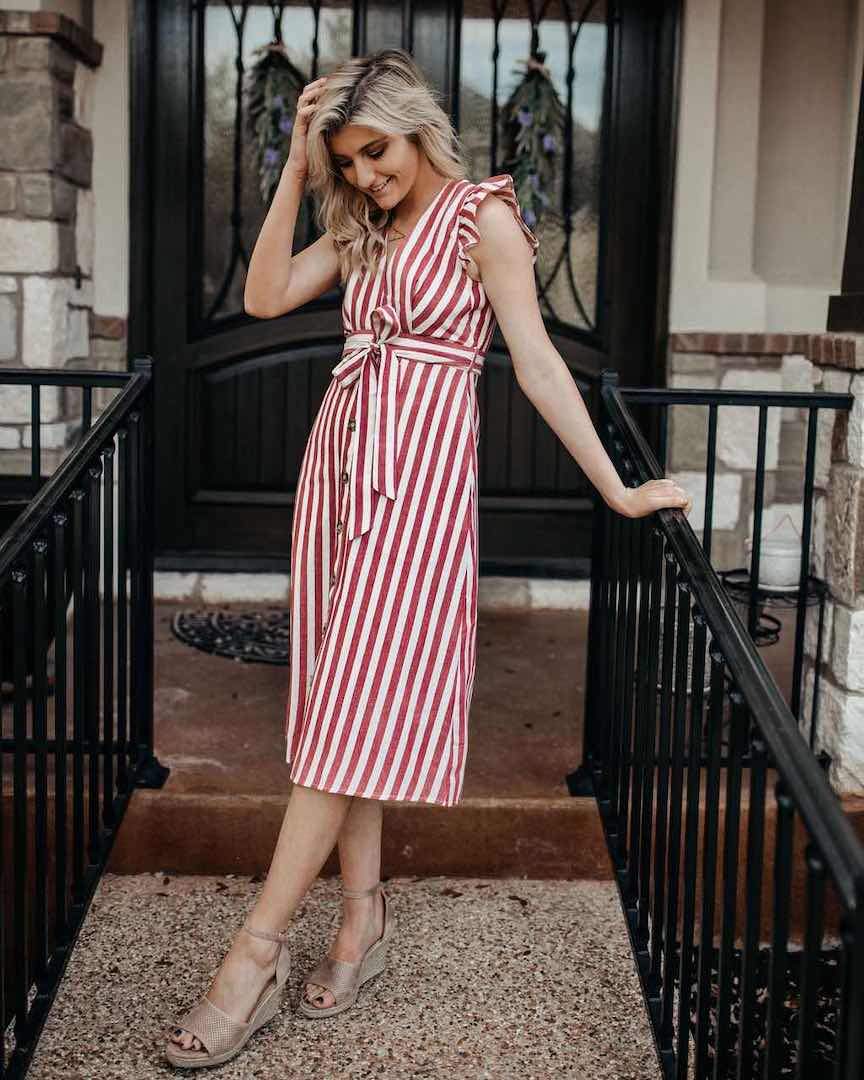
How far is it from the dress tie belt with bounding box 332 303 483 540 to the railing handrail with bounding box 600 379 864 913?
48 cm

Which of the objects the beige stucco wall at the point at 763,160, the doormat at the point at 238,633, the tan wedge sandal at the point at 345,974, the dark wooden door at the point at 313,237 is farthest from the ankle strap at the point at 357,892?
the beige stucco wall at the point at 763,160

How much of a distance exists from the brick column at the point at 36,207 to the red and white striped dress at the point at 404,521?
6.67 feet

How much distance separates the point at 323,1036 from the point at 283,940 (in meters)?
0.19

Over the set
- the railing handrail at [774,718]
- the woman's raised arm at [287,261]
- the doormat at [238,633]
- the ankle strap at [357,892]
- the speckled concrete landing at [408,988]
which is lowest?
the speckled concrete landing at [408,988]

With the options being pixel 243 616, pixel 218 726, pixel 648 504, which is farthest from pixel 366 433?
pixel 243 616

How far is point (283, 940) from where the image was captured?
2389 mm

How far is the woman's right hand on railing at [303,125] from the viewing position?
2266mm

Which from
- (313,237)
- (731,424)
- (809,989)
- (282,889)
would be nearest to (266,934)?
(282,889)

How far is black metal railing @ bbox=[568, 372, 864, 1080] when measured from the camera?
1.55m

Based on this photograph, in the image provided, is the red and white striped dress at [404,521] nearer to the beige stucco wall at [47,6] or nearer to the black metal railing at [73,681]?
the black metal railing at [73,681]

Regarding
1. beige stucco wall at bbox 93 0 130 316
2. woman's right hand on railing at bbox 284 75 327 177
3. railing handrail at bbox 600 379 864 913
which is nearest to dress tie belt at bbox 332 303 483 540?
woman's right hand on railing at bbox 284 75 327 177

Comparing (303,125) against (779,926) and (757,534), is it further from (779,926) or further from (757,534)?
(779,926)

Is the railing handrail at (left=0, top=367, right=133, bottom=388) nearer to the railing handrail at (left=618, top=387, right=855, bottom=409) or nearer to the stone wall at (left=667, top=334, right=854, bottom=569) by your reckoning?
the railing handrail at (left=618, top=387, right=855, bottom=409)

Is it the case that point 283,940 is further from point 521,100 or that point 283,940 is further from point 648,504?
point 521,100
